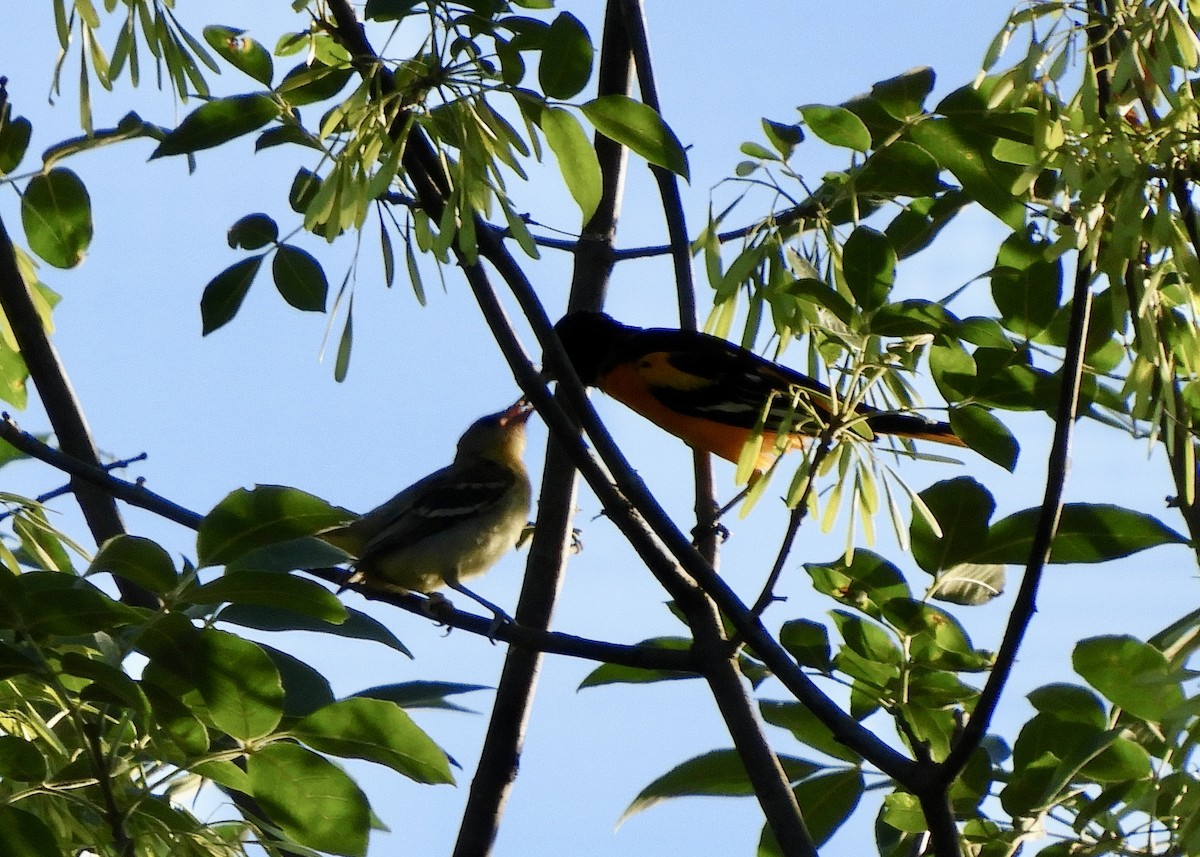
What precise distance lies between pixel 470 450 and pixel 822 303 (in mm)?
4325

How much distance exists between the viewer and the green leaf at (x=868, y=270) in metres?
2.08

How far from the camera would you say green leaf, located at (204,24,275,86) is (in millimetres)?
2373

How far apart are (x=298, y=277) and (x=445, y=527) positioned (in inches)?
83.7

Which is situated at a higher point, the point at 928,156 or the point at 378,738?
the point at 928,156

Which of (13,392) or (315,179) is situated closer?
(315,179)

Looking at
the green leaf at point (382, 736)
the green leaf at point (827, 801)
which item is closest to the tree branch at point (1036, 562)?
the green leaf at point (827, 801)

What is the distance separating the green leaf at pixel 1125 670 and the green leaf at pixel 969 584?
38cm

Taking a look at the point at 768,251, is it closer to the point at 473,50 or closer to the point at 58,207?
the point at 473,50

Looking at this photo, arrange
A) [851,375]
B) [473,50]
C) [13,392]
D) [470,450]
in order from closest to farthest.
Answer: [851,375] < [473,50] < [13,392] < [470,450]

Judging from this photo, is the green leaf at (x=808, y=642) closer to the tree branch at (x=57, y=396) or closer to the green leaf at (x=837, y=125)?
the green leaf at (x=837, y=125)

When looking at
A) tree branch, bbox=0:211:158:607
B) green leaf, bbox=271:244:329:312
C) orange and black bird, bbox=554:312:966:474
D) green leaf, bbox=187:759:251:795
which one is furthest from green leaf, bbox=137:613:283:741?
orange and black bird, bbox=554:312:966:474

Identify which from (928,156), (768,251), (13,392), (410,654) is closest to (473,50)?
(768,251)

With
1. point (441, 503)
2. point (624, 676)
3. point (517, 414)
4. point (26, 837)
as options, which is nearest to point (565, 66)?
point (624, 676)

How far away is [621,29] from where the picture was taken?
12.3ft
